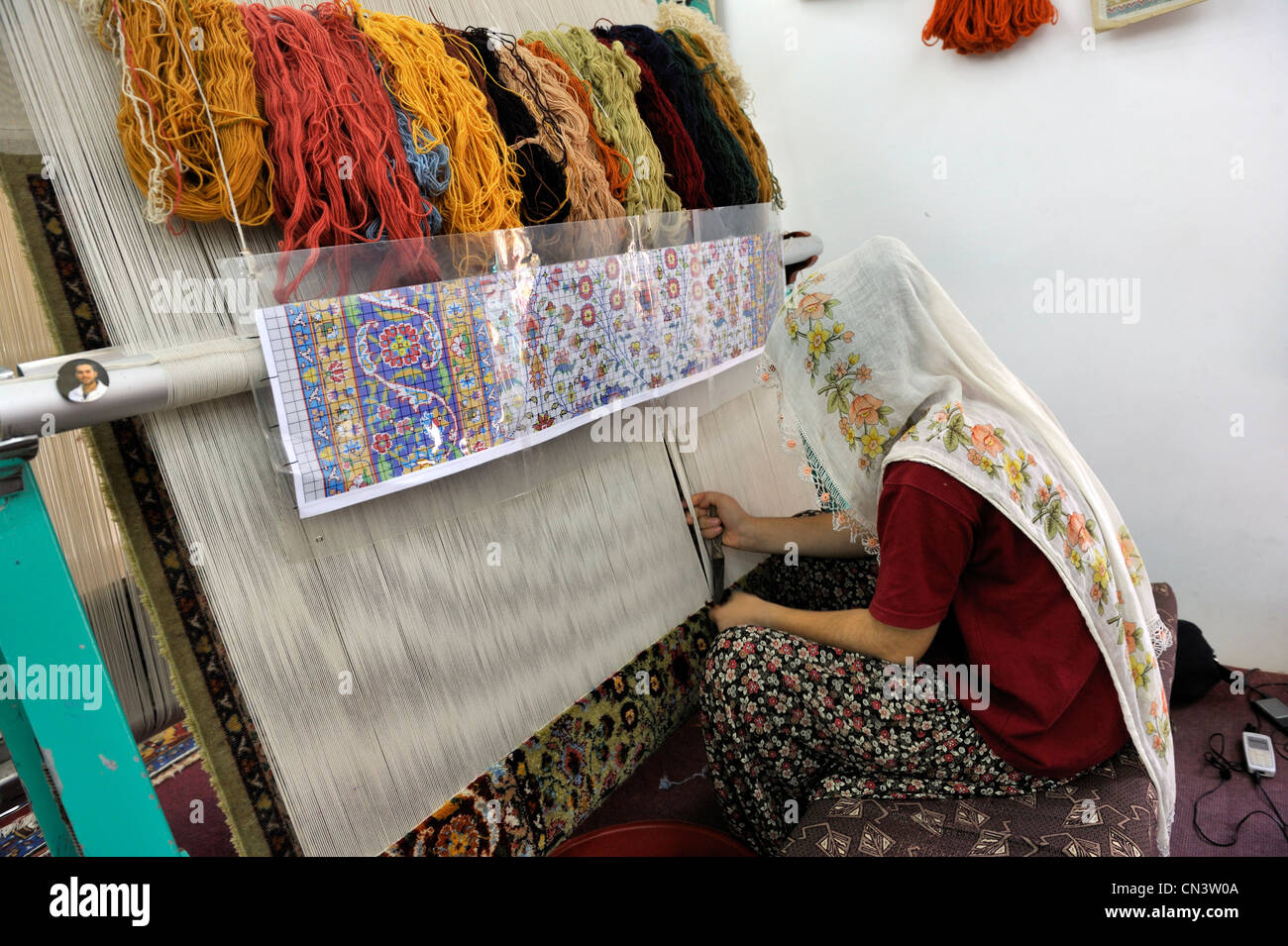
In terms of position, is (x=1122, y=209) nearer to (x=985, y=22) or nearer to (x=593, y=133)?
(x=985, y=22)

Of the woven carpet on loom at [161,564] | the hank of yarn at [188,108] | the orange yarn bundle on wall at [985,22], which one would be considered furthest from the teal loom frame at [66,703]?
the orange yarn bundle on wall at [985,22]

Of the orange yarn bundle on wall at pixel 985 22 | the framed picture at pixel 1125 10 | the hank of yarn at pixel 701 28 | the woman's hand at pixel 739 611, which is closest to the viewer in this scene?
the woman's hand at pixel 739 611

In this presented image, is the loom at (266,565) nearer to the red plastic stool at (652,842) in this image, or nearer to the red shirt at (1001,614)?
the red plastic stool at (652,842)

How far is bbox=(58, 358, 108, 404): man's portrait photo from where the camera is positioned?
0.77 metres

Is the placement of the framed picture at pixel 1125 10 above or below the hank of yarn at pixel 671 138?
above

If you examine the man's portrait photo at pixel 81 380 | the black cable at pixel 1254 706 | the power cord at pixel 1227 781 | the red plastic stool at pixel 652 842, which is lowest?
the black cable at pixel 1254 706

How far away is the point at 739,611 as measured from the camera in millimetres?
1582

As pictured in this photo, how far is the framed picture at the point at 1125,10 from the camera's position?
1913 millimetres

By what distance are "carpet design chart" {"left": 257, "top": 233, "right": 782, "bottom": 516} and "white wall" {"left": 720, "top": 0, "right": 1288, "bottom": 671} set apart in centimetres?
Answer: 106

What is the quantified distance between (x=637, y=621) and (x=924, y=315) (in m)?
0.78

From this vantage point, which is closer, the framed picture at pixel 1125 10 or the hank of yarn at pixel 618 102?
the hank of yarn at pixel 618 102

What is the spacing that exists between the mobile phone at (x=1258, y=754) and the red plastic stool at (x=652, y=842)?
137 centimetres
